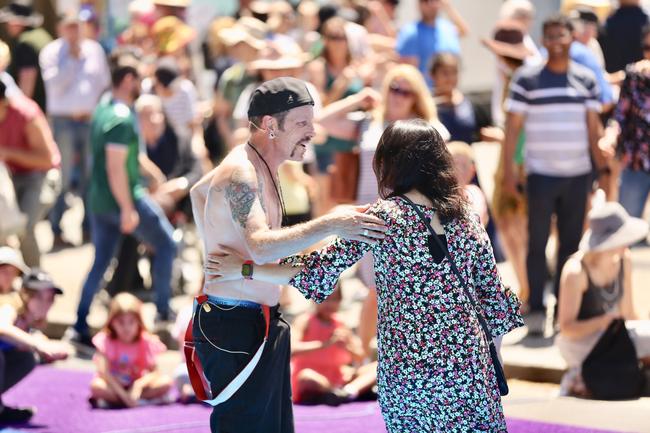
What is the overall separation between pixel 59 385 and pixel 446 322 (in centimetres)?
441

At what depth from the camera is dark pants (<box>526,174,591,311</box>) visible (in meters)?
8.57

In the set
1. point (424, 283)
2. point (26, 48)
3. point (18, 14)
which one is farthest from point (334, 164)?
point (18, 14)

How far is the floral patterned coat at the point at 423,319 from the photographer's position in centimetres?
443

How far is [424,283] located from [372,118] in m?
4.09

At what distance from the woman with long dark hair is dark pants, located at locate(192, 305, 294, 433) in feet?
1.59

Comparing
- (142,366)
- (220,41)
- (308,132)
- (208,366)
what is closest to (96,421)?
(142,366)

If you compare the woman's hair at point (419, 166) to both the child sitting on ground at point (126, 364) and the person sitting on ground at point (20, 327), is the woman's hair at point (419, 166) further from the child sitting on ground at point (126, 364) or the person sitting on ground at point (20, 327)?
the child sitting on ground at point (126, 364)

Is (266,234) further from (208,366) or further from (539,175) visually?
(539,175)

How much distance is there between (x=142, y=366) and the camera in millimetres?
7852

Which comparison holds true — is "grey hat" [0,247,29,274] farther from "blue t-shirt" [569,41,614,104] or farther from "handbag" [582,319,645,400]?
"blue t-shirt" [569,41,614,104]

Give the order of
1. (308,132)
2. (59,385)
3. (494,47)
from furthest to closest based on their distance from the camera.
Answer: (494,47) → (59,385) → (308,132)

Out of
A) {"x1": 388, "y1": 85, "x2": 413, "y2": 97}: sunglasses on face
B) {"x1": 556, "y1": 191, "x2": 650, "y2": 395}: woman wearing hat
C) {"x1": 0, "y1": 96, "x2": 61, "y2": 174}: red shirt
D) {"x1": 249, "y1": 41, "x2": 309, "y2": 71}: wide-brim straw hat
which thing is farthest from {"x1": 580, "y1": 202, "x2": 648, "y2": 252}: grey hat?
{"x1": 0, "y1": 96, "x2": 61, "y2": 174}: red shirt

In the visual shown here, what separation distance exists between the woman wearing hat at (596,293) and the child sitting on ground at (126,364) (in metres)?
2.34

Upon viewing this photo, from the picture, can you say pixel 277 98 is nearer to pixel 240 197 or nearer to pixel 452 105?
pixel 240 197
